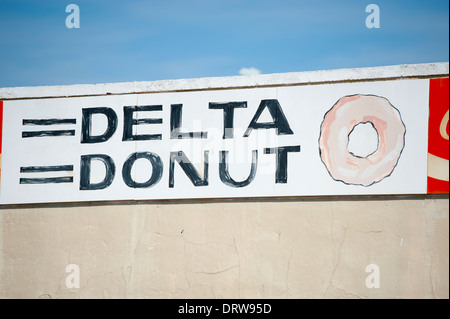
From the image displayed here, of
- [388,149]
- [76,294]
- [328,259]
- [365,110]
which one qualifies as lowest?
[76,294]

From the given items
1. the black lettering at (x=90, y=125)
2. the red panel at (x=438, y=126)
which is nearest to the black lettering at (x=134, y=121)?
the black lettering at (x=90, y=125)

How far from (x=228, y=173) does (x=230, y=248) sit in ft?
3.20

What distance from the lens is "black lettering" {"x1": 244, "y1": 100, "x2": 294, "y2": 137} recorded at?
313 inches

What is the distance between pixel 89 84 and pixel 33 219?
79.5 inches

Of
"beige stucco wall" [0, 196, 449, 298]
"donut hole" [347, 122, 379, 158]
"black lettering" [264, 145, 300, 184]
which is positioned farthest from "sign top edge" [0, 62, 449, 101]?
"beige stucco wall" [0, 196, 449, 298]

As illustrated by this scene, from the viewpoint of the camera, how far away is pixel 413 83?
761cm

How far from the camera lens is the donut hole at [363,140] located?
768 centimetres

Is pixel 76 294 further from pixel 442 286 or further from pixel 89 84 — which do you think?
pixel 442 286

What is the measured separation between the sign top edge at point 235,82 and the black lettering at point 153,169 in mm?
887

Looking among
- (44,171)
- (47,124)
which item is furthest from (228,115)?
(44,171)

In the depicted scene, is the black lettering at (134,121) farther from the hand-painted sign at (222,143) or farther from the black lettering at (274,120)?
the black lettering at (274,120)

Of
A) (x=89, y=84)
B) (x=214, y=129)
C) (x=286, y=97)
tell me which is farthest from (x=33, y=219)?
→ (x=286, y=97)

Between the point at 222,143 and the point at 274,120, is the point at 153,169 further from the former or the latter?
the point at 274,120

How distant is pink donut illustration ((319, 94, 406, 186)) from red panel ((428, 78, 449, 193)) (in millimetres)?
353
